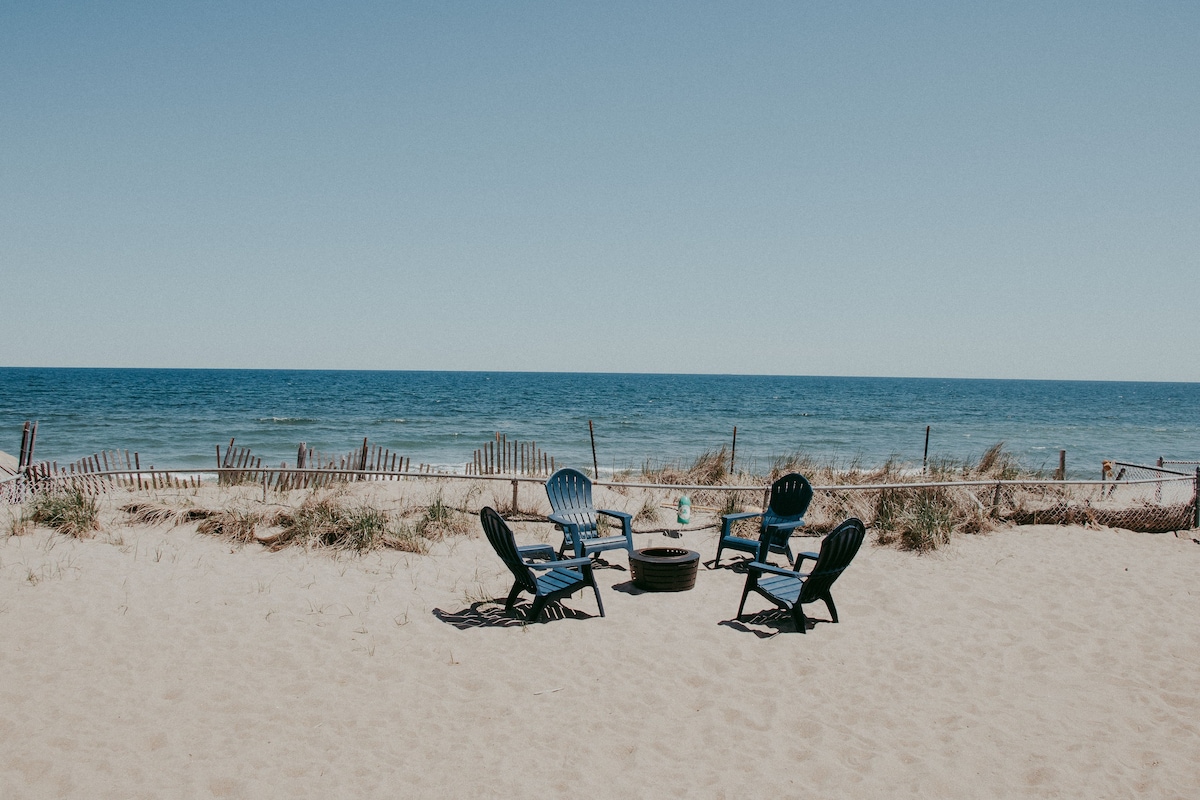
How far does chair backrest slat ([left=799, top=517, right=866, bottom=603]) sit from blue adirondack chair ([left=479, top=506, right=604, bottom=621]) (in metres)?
1.75

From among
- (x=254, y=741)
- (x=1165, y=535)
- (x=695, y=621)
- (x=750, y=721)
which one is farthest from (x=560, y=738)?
(x=1165, y=535)

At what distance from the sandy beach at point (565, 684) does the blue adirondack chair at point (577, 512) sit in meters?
0.39

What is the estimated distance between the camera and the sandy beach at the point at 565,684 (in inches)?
140

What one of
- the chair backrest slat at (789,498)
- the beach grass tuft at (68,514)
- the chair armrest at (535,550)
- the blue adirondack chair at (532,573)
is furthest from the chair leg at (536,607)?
the beach grass tuft at (68,514)

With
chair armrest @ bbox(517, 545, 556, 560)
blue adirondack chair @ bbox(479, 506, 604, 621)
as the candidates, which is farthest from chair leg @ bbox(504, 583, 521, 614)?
chair armrest @ bbox(517, 545, 556, 560)

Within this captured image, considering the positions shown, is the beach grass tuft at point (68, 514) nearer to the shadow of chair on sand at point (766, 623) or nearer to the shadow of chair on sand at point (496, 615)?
the shadow of chair on sand at point (496, 615)

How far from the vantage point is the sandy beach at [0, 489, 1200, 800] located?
3549 mm

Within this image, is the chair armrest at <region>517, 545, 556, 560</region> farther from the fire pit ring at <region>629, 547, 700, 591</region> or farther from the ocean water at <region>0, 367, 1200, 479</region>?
the ocean water at <region>0, 367, 1200, 479</region>

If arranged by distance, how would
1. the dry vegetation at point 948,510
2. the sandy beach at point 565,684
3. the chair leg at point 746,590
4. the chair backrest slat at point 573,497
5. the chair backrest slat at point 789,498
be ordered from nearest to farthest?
the sandy beach at point 565,684, the chair leg at point 746,590, the chair backrest slat at point 573,497, the chair backrest slat at point 789,498, the dry vegetation at point 948,510

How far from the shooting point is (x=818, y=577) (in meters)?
5.50

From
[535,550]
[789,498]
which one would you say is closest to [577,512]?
[535,550]

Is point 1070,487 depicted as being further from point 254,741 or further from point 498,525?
point 254,741

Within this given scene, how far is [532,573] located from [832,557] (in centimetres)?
245

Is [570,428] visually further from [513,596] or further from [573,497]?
[513,596]
